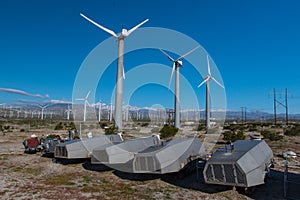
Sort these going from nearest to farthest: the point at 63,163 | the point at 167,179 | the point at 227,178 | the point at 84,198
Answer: the point at 227,178
the point at 84,198
the point at 167,179
the point at 63,163

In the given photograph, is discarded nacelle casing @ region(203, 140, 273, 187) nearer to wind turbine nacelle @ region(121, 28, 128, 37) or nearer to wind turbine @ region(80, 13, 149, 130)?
wind turbine @ region(80, 13, 149, 130)

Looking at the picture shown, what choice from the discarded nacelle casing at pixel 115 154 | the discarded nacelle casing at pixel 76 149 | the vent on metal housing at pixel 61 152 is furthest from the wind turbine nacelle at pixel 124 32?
the discarded nacelle casing at pixel 115 154

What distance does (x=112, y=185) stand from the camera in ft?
34.1

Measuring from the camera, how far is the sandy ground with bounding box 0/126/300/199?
8.91 m

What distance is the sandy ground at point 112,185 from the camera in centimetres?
891

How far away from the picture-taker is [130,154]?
1231cm

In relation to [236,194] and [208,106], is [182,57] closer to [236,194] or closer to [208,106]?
[208,106]

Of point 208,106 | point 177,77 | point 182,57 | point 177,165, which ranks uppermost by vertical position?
point 182,57

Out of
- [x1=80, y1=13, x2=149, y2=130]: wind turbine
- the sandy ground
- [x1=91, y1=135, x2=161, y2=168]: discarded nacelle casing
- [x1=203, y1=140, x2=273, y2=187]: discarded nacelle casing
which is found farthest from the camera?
[x1=80, y1=13, x2=149, y2=130]: wind turbine

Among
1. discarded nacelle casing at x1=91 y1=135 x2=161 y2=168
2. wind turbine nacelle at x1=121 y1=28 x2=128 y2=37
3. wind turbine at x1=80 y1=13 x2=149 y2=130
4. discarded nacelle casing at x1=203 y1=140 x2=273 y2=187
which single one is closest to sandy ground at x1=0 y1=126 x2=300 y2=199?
discarded nacelle casing at x1=91 y1=135 x2=161 y2=168

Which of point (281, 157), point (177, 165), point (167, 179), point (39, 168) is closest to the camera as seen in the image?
point (177, 165)

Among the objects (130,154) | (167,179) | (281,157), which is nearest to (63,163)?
(130,154)

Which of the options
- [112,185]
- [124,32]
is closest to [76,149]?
[112,185]

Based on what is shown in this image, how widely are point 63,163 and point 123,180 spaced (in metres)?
5.34
